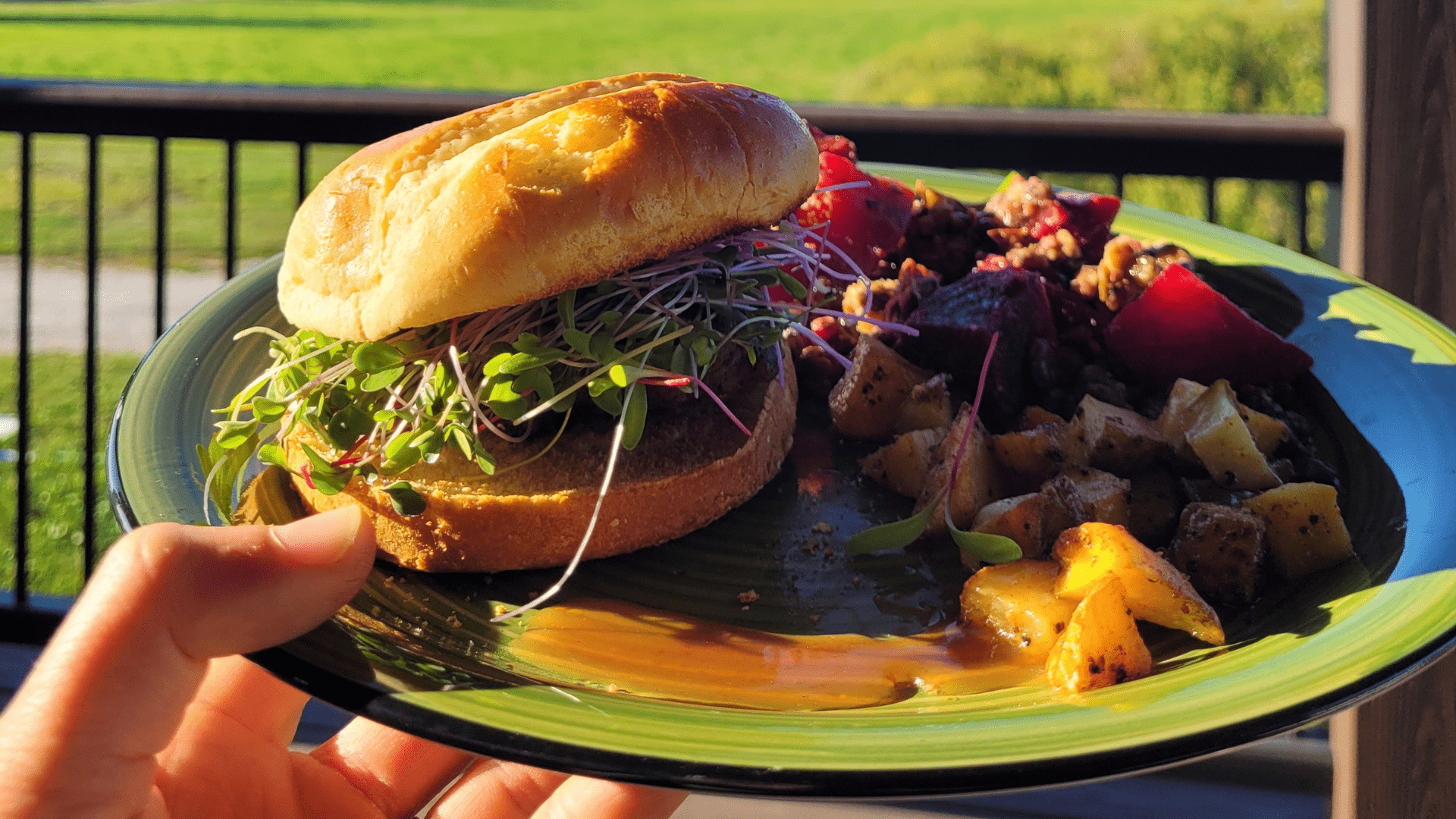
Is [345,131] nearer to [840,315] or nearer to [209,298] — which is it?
[209,298]

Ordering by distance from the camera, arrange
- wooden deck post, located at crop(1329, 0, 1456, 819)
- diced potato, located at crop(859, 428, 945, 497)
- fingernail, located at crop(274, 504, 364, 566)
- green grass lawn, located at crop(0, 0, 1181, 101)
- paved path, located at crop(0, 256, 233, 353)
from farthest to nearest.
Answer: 1. green grass lawn, located at crop(0, 0, 1181, 101)
2. paved path, located at crop(0, 256, 233, 353)
3. wooden deck post, located at crop(1329, 0, 1456, 819)
4. diced potato, located at crop(859, 428, 945, 497)
5. fingernail, located at crop(274, 504, 364, 566)

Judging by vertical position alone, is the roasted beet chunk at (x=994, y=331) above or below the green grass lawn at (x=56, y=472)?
above

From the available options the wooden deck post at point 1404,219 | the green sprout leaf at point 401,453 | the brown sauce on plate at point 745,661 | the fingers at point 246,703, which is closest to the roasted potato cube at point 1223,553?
the brown sauce on plate at point 745,661

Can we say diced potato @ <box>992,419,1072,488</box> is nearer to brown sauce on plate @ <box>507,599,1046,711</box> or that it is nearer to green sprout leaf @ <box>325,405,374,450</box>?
brown sauce on plate @ <box>507,599,1046,711</box>

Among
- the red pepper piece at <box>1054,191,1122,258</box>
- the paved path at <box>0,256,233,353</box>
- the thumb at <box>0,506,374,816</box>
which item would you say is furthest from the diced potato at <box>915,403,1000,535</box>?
the paved path at <box>0,256,233,353</box>

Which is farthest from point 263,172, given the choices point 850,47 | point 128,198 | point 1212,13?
point 1212,13

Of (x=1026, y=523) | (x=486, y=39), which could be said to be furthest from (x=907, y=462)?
(x=486, y=39)

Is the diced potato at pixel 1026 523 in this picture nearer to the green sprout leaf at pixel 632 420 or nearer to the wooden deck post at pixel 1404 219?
the green sprout leaf at pixel 632 420
